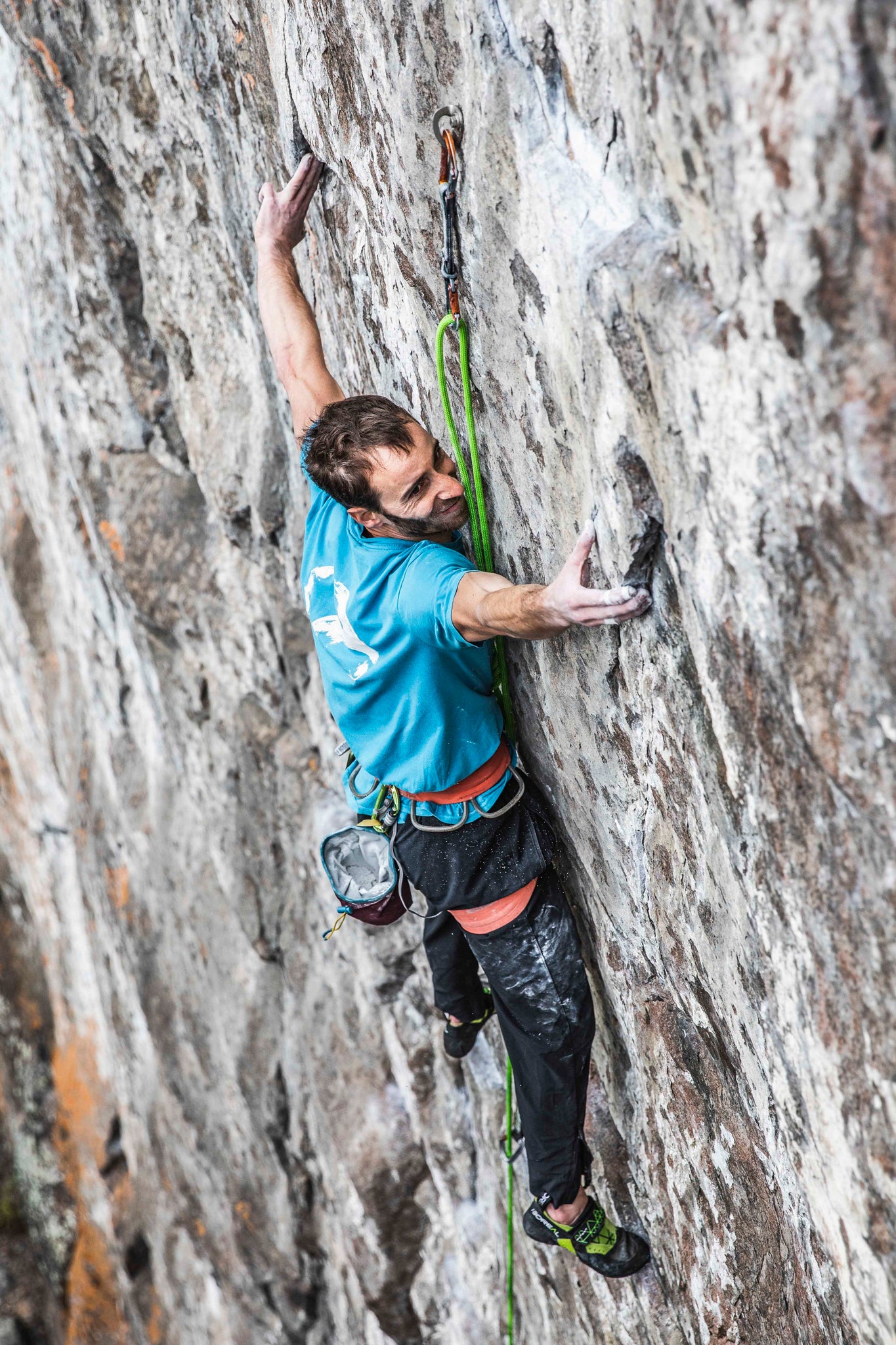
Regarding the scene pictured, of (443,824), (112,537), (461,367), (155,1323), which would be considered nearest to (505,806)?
(443,824)

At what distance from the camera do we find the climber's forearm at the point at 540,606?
7.72 ft

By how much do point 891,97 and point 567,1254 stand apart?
4.44 m

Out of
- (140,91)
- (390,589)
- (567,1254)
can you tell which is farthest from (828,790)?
(140,91)

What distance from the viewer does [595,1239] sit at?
377 cm

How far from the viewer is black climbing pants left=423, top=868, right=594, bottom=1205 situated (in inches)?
136

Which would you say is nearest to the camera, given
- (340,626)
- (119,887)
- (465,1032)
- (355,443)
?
(355,443)

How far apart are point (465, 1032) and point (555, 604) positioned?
2.56 m

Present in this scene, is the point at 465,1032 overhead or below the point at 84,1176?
overhead

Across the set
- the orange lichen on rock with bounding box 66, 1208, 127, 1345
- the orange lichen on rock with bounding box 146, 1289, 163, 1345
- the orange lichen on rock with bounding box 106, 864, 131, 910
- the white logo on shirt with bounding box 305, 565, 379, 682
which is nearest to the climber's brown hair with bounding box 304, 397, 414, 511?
the white logo on shirt with bounding box 305, 565, 379, 682

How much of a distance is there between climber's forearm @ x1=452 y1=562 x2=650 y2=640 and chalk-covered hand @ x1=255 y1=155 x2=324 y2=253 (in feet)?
5.94

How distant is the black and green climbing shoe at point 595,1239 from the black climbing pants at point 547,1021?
0.53 ft

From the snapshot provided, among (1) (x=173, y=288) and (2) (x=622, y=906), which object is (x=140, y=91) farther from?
(2) (x=622, y=906)

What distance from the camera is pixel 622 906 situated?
320 centimetres

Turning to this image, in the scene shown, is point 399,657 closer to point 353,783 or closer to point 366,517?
point 366,517
